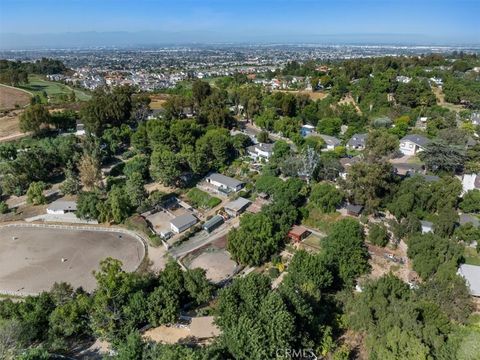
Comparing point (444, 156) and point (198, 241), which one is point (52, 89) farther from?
point (444, 156)

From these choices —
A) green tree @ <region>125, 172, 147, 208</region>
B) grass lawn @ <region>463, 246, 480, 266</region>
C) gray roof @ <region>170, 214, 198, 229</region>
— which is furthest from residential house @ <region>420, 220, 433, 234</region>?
green tree @ <region>125, 172, 147, 208</region>

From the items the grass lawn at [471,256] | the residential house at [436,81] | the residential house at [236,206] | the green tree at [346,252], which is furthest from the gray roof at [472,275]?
the residential house at [436,81]

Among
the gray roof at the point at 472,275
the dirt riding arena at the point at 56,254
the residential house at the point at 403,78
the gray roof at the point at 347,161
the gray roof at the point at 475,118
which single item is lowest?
the dirt riding arena at the point at 56,254

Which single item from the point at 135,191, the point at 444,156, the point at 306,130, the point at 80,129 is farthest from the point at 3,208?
the point at 444,156

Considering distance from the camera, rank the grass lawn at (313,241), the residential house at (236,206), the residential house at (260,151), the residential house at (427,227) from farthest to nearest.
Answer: the residential house at (260,151) < the residential house at (236,206) < the grass lawn at (313,241) < the residential house at (427,227)

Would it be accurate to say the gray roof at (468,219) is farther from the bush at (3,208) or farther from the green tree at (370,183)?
the bush at (3,208)

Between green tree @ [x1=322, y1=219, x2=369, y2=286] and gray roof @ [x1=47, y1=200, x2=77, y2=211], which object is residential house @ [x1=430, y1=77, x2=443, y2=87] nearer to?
green tree @ [x1=322, y1=219, x2=369, y2=286]
